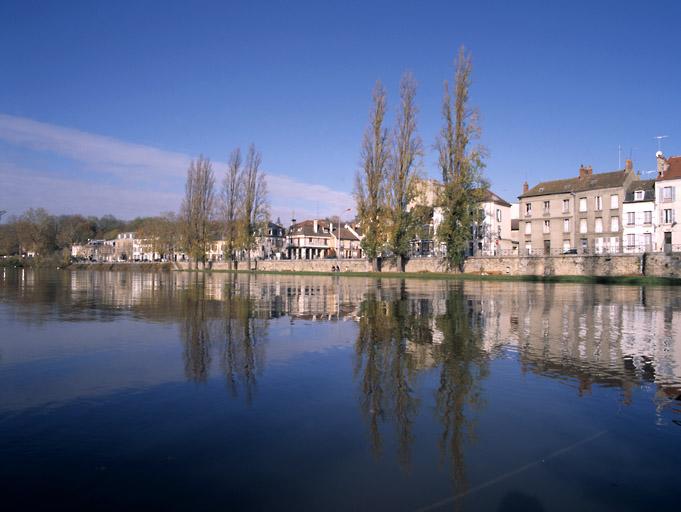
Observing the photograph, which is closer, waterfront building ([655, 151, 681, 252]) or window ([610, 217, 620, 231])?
waterfront building ([655, 151, 681, 252])

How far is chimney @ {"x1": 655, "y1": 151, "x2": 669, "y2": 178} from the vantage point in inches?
2169

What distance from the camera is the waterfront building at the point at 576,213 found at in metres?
60.7

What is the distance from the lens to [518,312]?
18062 mm

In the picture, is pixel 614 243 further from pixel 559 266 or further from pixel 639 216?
pixel 559 266

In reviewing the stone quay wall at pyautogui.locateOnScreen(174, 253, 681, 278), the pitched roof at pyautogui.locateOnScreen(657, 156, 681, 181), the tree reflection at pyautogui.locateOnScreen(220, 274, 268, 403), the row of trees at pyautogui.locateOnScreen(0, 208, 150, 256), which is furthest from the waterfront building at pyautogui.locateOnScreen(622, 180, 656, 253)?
the row of trees at pyautogui.locateOnScreen(0, 208, 150, 256)

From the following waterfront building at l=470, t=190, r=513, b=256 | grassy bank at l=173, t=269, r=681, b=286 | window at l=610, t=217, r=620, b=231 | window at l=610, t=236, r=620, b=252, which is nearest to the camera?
grassy bank at l=173, t=269, r=681, b=286

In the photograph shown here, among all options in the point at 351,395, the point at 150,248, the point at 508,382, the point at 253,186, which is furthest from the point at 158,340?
the point at 150,248

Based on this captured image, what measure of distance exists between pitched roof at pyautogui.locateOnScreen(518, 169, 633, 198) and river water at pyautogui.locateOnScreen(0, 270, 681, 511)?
184 feet

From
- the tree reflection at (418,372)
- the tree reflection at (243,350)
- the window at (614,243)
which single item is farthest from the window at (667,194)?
the tree reflection at (243,350)

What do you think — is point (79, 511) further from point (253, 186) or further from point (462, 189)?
point (253, 186)

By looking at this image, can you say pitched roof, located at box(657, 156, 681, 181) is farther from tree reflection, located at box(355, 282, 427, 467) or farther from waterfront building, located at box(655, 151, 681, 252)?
tree reflection, located at box(355, 282, 427, 467)

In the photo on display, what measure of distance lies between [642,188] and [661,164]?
361 cm

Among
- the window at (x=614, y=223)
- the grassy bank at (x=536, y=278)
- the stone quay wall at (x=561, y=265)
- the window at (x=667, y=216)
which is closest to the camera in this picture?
the grassy bank at (x=536, y=278)

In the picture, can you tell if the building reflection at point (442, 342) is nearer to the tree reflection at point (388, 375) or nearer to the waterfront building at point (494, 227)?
the tree reflection at point (388, 375)
